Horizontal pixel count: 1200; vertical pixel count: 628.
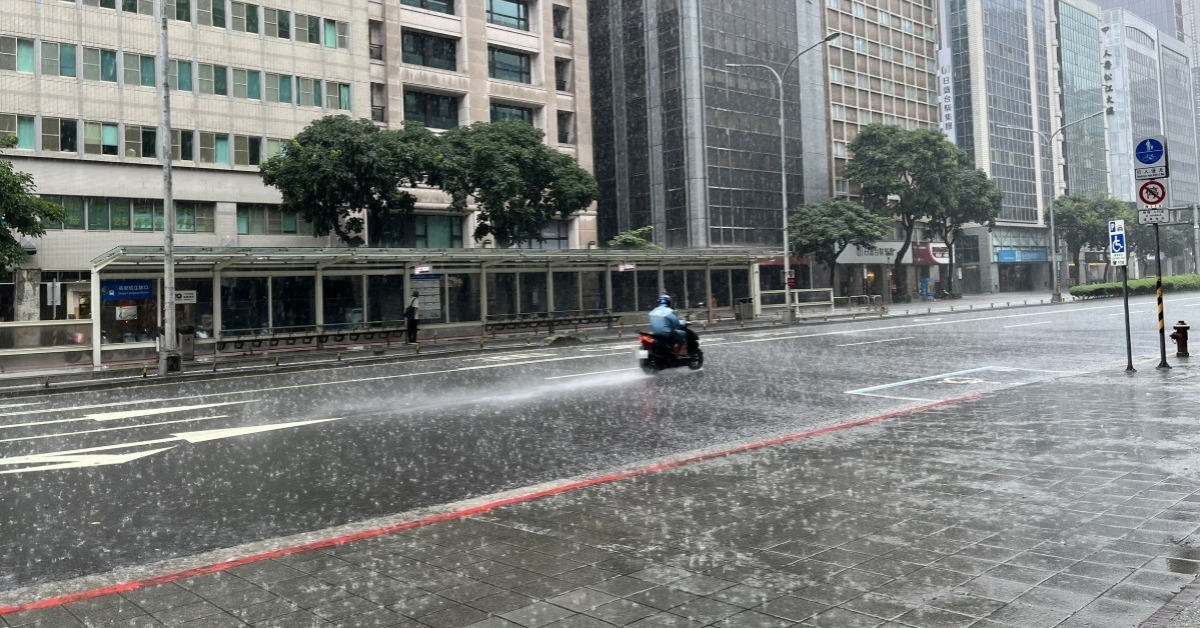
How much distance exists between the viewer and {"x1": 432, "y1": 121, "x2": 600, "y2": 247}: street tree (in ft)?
119

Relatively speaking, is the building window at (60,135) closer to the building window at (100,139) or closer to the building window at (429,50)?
the building window at (100,139)

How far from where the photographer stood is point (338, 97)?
41.2 metres

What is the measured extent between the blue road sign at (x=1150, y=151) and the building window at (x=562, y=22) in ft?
135

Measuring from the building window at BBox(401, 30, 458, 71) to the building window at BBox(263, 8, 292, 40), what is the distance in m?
6.44

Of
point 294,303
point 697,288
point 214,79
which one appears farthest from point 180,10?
point 697,288

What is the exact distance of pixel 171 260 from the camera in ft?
73.4

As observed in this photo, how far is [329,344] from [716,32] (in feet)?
129

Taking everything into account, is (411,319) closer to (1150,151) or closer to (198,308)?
(198,308)

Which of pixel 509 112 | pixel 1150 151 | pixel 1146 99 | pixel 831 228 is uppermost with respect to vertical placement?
pixel 1146 99

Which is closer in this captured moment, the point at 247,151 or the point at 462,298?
the point at 462,298

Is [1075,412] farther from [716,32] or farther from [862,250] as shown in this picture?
[862,250]

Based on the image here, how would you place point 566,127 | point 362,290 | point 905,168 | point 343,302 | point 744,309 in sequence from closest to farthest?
point 343,302 → point 362,290 → point 744,309 → point 566,127 → point 905,168

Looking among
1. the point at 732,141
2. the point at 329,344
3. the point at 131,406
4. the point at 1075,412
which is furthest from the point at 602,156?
the point at 1075,412

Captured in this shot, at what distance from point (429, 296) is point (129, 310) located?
10.1 metres
